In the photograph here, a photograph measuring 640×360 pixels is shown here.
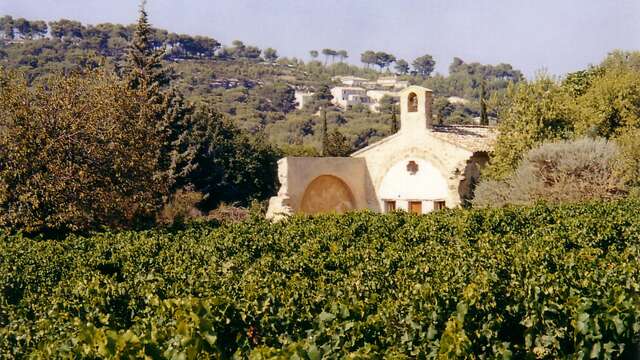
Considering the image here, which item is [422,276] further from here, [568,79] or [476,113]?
[476,113]

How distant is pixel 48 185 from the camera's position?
17.0 metres

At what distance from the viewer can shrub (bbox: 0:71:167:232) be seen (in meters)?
17.1

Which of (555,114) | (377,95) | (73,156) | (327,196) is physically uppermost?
(377,95)

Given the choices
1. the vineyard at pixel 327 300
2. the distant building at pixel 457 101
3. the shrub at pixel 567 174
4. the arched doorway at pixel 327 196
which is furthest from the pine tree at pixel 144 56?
the distant building at pixel 457 101

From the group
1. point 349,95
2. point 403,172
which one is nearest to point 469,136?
point 403,172

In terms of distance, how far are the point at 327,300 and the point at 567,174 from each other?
1599 centimetres

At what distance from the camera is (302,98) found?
91.1 meters

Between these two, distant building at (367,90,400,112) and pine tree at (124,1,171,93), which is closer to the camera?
pine tree at (124,1,171,93)

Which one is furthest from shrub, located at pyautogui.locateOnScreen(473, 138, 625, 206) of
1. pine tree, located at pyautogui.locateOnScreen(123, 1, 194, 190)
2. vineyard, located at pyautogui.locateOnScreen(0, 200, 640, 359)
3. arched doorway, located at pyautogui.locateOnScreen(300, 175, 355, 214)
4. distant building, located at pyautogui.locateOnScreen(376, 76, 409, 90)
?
distant building, located at pyautogui.locateOnScreen(376, 76, 409, 90)

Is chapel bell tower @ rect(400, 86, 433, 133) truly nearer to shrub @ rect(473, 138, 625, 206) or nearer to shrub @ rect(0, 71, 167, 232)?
shrub @ rect(473, 138, 625, 206)

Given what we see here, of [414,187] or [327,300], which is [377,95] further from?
[327,300]

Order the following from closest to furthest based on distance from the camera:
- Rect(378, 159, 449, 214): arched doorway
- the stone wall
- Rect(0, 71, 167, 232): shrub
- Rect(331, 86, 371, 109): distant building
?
1. Rect(0, 71, 167, 232): shrub
2. the stone wall
3. Rect(378, 159, 449, 214): arched doorway
4. Rect(331, 86, 371, 109): distant building

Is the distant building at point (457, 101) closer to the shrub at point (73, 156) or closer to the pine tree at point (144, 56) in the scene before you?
the pine tree at point (144, 56)

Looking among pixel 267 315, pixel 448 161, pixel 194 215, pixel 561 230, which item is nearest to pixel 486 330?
pixel 267 315
